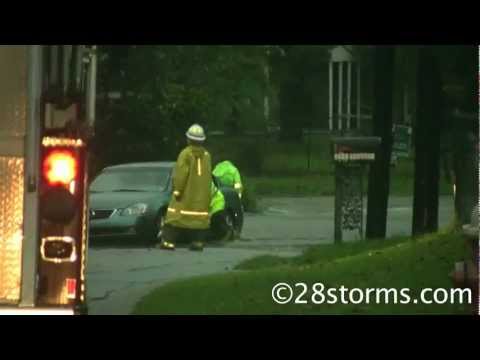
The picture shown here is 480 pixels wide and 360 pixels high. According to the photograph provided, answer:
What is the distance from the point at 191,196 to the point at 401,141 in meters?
1.43

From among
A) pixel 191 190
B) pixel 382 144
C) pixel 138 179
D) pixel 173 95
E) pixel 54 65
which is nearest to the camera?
pixel 54 65

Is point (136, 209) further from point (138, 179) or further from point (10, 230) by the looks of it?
point (10, 230)

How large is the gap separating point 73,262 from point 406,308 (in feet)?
7.04

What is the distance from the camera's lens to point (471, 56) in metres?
7.12

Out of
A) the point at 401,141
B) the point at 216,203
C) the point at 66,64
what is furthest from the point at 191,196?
the point at 66,64

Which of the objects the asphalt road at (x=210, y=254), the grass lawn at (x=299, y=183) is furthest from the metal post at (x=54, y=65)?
the grass lawn at (x=299, y=183)

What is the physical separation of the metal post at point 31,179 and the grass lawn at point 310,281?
172 cm

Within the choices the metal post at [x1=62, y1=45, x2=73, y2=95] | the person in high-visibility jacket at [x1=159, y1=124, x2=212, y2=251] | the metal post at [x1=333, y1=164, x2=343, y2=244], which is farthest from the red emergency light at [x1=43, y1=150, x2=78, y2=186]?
the metal post at [x1=333, y1=164, x2=343, y2=244]

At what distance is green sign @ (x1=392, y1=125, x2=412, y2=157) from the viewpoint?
7.38 meters

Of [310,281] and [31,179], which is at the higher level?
[31,179]

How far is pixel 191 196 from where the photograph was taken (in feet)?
22.5

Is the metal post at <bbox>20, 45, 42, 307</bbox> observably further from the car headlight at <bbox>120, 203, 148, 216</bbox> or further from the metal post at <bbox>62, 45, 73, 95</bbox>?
the car headlight at <bbox>120, 203, 148, 216</bbox>

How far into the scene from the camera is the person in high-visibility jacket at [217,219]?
270 inches
